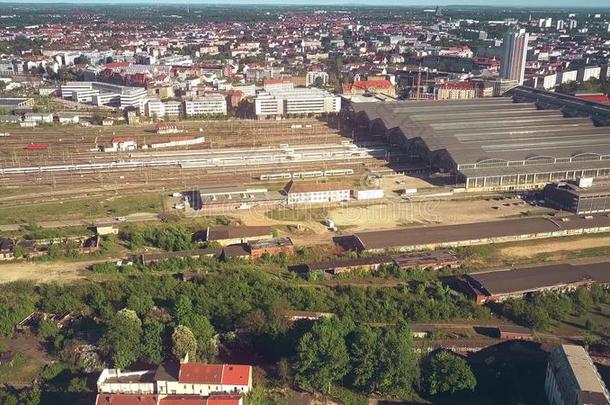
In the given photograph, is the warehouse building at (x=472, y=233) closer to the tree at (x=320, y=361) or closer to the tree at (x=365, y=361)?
the tree at (x=365, y=361)

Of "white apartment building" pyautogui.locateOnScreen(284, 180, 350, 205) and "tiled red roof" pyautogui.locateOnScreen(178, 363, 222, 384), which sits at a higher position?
"white apartment building" pyautogui.locateOnScreen(284, 180, 350, 205)

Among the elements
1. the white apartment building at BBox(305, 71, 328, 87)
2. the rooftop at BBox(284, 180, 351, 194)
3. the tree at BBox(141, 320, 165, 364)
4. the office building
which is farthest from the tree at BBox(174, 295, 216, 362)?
the office building

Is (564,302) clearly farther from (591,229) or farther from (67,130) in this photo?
(67,130)

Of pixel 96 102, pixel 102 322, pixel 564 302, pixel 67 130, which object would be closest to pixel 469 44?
pixel 96 102

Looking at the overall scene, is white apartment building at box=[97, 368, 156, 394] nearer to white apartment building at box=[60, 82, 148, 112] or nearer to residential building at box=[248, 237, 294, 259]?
residential building at box=[248, 237, 294, 259]

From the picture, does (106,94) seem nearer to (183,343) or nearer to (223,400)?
(183,343)

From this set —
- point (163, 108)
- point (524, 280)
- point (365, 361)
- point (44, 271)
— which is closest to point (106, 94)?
point (163, 108)

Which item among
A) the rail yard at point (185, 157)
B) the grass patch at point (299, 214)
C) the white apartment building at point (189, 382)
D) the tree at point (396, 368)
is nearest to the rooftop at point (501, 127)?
the rail yard at point (185, 157)
